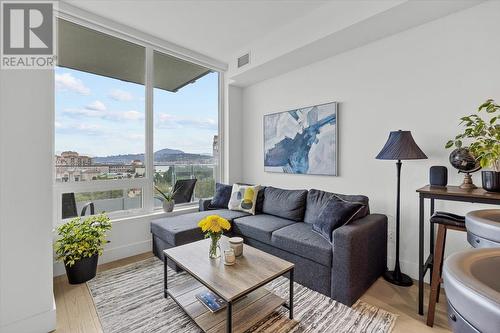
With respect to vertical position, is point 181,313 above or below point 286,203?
below

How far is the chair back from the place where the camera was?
358 cm

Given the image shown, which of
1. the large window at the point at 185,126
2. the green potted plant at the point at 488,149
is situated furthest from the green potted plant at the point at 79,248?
the green potted plant at the point at 488,149

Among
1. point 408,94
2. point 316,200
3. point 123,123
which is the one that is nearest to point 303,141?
point 316,200

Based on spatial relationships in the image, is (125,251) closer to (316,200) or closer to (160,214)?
(160,214)

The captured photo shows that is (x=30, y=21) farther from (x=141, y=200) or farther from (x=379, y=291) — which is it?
(x=379, y=291)

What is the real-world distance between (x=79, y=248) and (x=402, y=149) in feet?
10.4

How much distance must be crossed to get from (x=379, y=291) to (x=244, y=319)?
4.42 ft

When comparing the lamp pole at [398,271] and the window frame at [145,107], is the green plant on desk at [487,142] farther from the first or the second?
the window frame at [145,107]

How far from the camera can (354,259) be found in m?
1.98

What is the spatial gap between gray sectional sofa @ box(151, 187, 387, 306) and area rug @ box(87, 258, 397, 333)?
0.14 m

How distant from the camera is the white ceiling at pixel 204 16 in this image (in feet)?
8.45

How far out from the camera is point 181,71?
3707mm

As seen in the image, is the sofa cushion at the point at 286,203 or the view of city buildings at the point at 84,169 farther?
the sofa cushion at the point at 286,203

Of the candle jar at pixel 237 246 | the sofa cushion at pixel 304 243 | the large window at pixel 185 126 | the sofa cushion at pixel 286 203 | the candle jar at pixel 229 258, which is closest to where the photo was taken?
the candle jar at pixel 229 258
